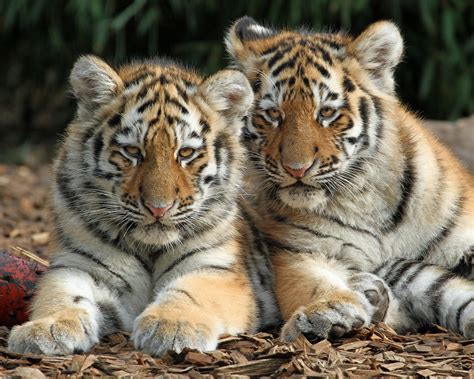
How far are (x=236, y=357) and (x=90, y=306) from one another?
70 cm

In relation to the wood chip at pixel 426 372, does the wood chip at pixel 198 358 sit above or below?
below

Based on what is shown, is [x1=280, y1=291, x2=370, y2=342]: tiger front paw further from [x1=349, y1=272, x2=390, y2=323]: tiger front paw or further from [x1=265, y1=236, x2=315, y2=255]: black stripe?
[x1=265, y1=236, x2=315, y2=255]: black stripe

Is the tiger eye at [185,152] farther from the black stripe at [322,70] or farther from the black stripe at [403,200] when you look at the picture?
the black stripe at [403,200]

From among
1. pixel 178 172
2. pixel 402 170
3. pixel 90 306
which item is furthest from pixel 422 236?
pixel 90 306

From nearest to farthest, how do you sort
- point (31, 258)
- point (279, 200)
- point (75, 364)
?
point (75, 364) < point (279, 200) < point (31, 258)

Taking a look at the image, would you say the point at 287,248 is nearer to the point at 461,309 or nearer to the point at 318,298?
the point at 318,298

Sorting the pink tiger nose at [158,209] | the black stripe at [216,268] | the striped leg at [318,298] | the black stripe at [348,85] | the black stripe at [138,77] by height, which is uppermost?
the black stripe at [348,85]

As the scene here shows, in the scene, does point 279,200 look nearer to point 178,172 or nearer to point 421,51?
point 178,172

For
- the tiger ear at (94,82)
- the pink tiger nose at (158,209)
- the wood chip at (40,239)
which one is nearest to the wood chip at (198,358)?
the pink tiger nose at (158,209)

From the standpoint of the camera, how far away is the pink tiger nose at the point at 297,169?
14.8ft

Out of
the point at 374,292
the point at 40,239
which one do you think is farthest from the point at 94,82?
the point at 40,239

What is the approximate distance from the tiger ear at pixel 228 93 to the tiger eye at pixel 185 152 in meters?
0.34

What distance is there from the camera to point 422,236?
4.88 m

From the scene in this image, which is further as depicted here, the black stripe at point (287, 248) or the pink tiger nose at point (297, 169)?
the black stripe at point (287, 248)
